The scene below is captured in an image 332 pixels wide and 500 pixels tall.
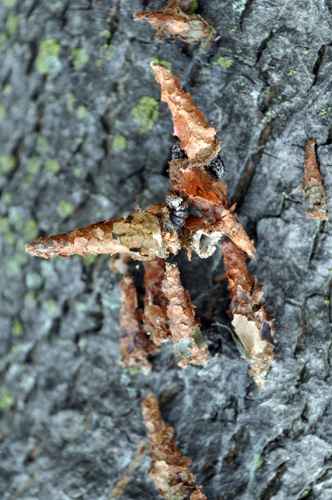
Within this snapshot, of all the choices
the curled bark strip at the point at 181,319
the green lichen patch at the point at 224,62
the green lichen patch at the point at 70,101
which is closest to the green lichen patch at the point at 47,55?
the green lichen patch at the point at 70,101

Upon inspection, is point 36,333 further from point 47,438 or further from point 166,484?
point 166,484

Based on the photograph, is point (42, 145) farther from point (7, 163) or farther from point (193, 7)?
point (193, 7)

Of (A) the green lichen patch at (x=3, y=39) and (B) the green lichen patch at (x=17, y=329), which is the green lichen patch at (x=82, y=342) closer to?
(B) the green lichen patch at (x=17, y=329)

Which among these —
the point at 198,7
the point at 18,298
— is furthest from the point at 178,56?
the point at 18,298

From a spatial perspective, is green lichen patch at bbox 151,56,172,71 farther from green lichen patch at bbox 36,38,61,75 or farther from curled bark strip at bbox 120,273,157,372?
curled bark strip at bbox 120,273,157,372

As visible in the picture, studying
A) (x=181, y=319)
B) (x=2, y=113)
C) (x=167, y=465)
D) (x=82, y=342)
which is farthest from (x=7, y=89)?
(x=167, y=465)

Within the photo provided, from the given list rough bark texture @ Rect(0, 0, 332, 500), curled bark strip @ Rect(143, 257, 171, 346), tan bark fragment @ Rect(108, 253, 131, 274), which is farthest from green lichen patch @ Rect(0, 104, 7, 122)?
curled bark strip @ Rect(143, 257, 171, 346)
